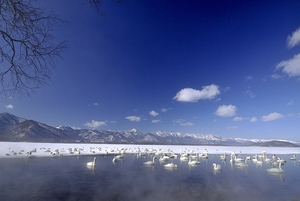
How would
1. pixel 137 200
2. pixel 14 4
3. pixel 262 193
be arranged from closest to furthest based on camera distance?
pixel 14 4 < pixel 137 200 < pixel 262 193

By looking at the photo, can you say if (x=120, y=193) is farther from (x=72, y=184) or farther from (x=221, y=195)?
(x=221, y=195)

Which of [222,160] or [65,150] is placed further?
[65,150]

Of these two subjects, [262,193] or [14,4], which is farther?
[262,193]

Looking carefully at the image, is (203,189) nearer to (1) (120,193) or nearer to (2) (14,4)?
(1) (120,193)

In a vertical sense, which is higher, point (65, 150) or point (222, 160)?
point (222, 160)

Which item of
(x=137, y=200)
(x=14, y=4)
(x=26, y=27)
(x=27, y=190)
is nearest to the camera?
(x=14, y=4)

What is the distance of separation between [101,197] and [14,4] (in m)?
9.16

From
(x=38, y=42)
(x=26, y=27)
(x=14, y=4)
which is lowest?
(x=38, y=42)

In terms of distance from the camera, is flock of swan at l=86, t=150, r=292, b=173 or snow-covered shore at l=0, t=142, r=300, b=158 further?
snow-covered shore at l=0, t=142, r=300, b=158

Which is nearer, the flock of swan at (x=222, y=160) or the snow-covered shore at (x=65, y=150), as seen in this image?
the flock of swan at (x=222, y=160)

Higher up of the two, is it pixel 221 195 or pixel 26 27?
pixel 26 27

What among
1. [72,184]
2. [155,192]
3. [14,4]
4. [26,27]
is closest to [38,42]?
[26,27]

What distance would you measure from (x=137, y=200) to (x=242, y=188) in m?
7.89

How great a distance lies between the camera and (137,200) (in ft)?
30.3
